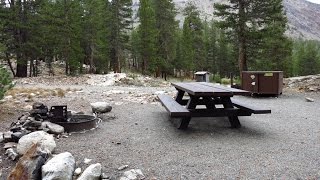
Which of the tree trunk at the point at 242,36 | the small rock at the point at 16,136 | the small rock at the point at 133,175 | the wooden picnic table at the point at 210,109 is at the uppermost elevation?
the tree trunk at the point at 242,36

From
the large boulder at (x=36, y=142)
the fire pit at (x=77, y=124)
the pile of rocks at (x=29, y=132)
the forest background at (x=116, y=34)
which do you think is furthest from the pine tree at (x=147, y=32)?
the large boulder at (x=36, y=142)

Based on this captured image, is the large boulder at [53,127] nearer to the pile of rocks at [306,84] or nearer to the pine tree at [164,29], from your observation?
the pile of rocks at [306,84]

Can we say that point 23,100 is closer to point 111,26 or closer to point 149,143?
point 149,143

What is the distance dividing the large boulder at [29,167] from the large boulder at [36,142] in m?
0.46

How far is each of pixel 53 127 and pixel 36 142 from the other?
4.03 ft

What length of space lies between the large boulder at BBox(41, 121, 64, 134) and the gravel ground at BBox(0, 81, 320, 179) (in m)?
0.29

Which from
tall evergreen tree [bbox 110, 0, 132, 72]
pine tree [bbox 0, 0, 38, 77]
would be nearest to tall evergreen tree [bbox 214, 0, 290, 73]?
pine tree [bbox 0, 0, 38, 77]

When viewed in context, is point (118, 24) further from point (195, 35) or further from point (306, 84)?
point (306, 84)

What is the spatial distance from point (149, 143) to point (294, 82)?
13.7 metres

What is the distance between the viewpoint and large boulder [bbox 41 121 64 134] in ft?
19.5

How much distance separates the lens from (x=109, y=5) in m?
35.0

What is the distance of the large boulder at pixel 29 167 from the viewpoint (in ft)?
13.1

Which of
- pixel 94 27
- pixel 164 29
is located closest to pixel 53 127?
pixel 94 27

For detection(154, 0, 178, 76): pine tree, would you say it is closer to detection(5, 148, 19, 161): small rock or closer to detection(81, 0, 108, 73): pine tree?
detection(81, 0, 108, 73): pine tree
